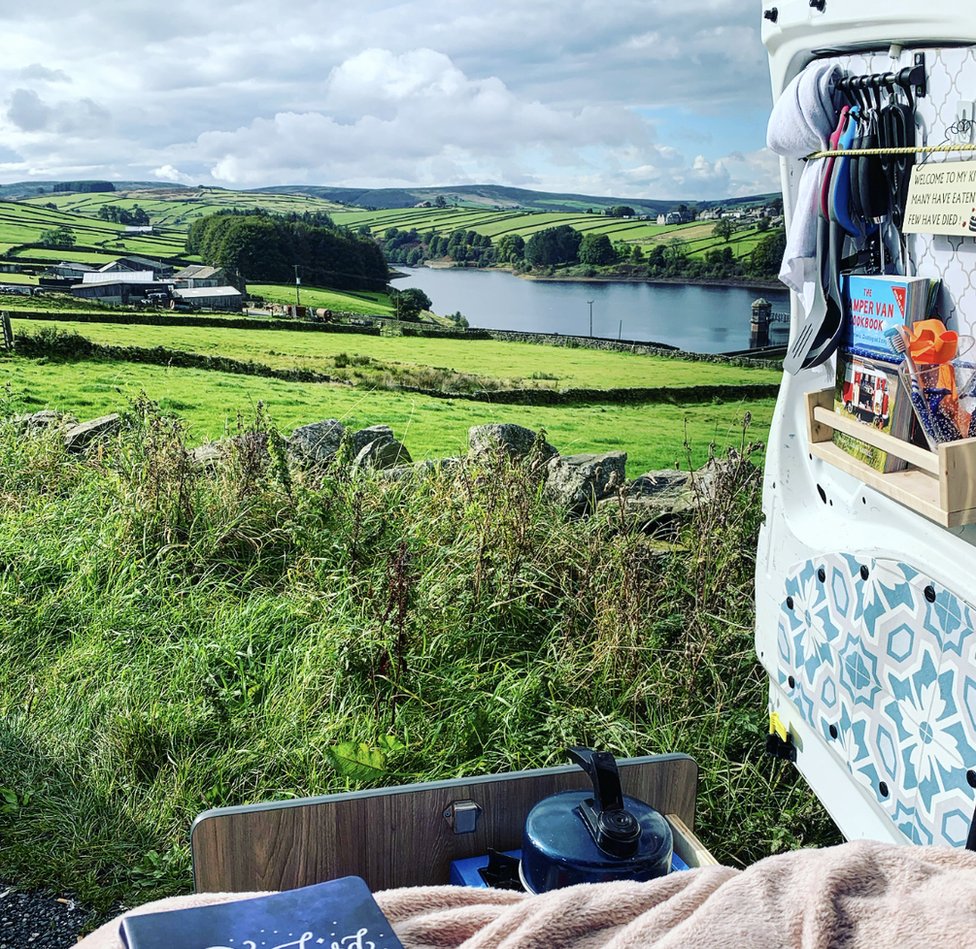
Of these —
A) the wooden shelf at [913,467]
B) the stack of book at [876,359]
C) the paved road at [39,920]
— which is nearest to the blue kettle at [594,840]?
the wooden shelf at [913,467]

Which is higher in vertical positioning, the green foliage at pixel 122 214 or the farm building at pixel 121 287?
the green foliage at pixel 122 214

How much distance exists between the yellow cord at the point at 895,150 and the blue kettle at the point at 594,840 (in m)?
1.29

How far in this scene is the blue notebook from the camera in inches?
53.1

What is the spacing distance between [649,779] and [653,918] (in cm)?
87

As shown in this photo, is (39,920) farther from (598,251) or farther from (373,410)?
(598,251)

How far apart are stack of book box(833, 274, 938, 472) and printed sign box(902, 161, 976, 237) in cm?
13

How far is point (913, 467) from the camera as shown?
6.71 feet

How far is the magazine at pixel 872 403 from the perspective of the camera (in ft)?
6.57

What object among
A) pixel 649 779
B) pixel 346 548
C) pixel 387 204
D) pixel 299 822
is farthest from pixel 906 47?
pixel 387 204

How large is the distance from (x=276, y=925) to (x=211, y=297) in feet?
17.0

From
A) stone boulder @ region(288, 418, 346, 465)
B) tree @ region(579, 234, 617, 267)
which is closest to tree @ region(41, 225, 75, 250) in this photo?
stone boulder @ region(288, 418, 346, 465)

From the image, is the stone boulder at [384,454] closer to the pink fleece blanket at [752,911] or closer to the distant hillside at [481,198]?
the distant hillside at [481,198]

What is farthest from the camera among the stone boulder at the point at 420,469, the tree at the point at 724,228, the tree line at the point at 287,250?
the tree line at the point at 287,250

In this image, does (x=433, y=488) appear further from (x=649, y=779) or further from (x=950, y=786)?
(x=950, y=786)
